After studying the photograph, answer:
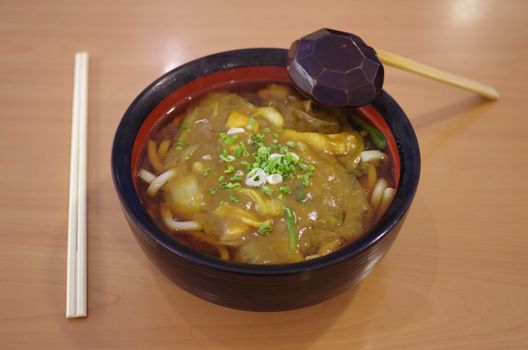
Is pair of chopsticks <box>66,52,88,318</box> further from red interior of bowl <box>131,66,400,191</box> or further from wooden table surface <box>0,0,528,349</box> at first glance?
red interior of bowl <box>131,66,400,191</box>

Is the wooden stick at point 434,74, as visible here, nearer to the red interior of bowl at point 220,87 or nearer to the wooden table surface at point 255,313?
the wooden table surface at point 255,313

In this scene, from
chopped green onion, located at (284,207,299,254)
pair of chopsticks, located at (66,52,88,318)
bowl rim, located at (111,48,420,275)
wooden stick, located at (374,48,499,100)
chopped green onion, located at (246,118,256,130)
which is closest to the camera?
bowl rim, located at (111,48,420,275)

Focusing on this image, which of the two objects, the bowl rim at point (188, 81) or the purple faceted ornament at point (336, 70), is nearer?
the bowl rim at point (188, 81)

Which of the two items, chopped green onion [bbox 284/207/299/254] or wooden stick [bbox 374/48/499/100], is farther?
wooden stick [bbox 374/48/499/100]

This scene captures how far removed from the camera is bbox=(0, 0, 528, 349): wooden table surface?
1170mm

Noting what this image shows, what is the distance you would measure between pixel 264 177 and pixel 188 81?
0.35m

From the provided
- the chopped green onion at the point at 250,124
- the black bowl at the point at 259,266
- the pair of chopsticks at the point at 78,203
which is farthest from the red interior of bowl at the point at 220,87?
the pair of chopsticks at the point at 78,203

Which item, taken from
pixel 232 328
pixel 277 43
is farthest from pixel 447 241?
pixel 277 43

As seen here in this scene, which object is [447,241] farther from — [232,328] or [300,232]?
[232,328]

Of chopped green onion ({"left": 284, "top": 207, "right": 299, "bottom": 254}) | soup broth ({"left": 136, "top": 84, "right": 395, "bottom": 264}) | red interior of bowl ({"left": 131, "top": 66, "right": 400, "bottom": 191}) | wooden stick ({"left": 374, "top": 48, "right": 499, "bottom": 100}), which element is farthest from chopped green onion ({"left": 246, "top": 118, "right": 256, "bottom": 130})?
wooden stick ({"left": 374, "top": 48, "right": 499, "bottom": 100})

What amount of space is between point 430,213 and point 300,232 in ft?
1.55

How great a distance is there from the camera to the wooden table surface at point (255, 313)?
1.17 meters

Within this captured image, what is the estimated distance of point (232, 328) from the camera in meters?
1.16

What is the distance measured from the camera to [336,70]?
50.5 inches
